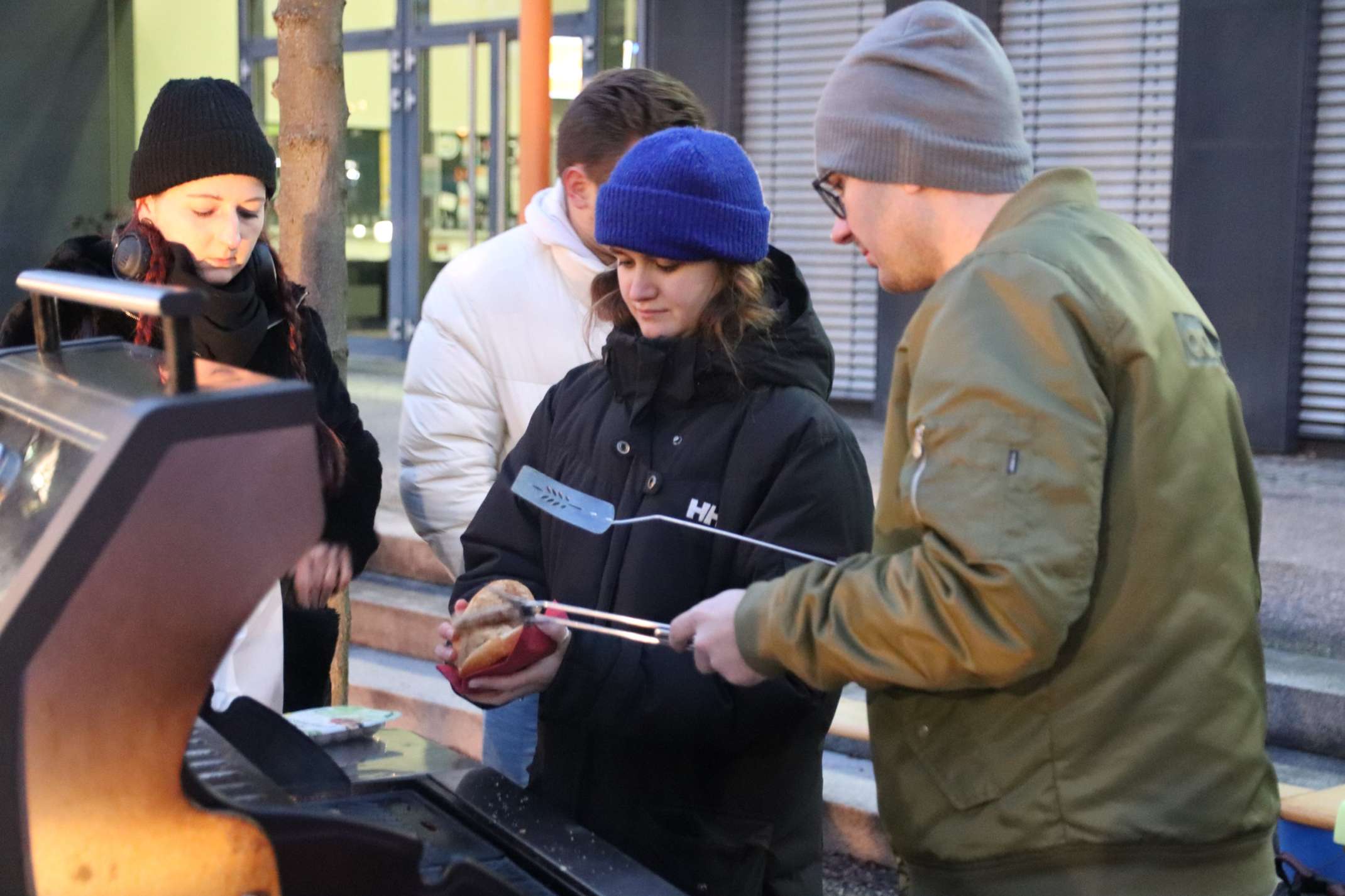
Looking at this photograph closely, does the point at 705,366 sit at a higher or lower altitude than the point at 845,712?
higher

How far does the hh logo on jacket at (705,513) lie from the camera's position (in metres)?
2.32

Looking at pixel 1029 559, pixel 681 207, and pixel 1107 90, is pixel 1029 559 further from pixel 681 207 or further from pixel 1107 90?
pixel 1107 90

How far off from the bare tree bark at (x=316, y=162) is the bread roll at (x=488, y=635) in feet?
6.19

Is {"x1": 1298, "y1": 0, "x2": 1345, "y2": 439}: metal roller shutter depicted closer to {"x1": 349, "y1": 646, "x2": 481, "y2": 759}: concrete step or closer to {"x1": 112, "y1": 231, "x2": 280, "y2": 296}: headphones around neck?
{"x1": 349, "y1": 646, "x2": 481, "y2": 759}: concrete step

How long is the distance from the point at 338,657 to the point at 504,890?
7.80 feet

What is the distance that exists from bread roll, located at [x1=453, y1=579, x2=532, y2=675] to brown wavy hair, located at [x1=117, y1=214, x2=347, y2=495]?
0.58 metres

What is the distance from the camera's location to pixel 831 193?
6.69ft

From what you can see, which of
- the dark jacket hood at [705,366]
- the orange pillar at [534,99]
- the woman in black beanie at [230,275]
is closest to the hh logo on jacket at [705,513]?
the dark jacket hood at [705,366]

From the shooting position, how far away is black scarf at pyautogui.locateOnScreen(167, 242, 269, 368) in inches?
104

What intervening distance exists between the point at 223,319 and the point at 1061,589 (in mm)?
1607

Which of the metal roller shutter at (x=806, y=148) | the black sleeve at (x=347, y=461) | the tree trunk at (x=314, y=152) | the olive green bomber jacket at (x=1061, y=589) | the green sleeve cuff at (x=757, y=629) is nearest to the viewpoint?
the olive green bomber jacket at (x=1061, y=589)

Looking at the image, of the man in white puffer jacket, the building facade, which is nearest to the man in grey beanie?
the man in white puffer jacket

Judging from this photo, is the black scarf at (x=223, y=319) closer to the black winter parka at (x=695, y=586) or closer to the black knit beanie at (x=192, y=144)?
the black knit beanie at (x=192, y=144)

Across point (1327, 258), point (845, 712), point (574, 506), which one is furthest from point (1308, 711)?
point (1327, 258)
